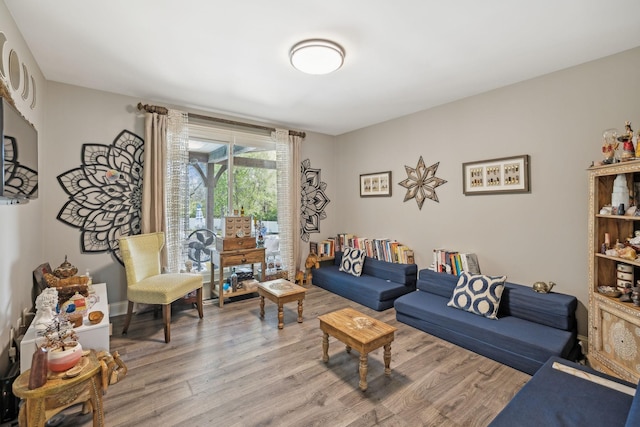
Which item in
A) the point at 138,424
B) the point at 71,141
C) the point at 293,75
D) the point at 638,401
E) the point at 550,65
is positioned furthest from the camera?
the point at 71,141

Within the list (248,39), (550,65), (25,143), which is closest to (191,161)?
(25,143)

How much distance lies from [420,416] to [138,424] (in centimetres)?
172

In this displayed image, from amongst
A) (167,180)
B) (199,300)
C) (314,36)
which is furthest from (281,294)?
(314,36)

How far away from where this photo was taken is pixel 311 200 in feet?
15.9

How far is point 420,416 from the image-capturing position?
1732 millimetres

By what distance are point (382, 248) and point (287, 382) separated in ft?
8.06

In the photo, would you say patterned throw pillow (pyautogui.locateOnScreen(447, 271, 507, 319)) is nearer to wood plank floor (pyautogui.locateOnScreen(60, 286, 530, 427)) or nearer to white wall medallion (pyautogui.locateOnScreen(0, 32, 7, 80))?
wood plank floor (pyautogui.locateOnScreen(60, 286, 530, 427))

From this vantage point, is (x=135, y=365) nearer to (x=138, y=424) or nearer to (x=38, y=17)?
(x=138, y=424)

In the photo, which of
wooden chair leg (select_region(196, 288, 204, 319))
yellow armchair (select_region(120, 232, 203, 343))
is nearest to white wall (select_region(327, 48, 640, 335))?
wooden chair leg (select_region(196, 288, 204, 319))

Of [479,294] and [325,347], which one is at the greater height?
[479,294]

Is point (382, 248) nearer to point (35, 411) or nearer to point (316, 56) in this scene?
point (316, 56)

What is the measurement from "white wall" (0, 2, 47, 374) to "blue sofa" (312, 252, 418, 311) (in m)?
3.20

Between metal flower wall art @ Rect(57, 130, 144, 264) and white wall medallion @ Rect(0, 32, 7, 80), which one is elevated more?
white wall medallion @ Rect(0, 32, 7, 80)

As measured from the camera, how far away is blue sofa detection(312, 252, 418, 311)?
351 cm
